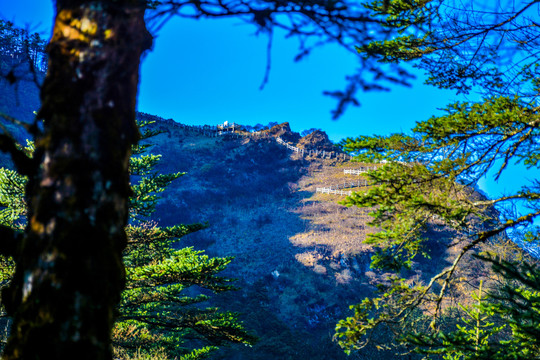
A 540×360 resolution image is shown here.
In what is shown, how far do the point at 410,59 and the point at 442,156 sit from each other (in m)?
1.99

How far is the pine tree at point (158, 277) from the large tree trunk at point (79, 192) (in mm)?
2736

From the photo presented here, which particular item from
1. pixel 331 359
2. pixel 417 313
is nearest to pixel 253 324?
pixel 331 359

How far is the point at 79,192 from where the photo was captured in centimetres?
192

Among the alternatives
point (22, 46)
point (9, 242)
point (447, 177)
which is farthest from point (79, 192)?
point (22, 46)

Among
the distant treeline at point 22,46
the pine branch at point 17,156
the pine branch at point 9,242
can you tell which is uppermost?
the distant treeline at point 22,46

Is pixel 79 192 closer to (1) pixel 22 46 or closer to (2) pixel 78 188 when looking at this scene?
(2) pixel 78 188

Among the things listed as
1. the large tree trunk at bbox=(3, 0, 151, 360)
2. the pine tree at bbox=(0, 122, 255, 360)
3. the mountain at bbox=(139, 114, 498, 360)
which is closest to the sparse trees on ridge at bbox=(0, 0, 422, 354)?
the large tree trunk at bbox=(3, 0, 151, 360)

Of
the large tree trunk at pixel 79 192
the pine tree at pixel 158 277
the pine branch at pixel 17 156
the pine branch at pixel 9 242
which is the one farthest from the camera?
the pine tree at pixel 158 277

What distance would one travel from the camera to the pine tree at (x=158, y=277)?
250 inches

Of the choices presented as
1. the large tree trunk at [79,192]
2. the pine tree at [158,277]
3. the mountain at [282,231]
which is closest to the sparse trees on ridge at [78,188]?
the large tree trunk at [79,192]

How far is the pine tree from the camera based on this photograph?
634cm

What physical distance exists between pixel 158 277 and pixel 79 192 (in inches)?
196

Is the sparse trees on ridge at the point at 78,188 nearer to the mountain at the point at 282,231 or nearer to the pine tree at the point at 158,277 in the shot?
the pine tree at the point at 158,277

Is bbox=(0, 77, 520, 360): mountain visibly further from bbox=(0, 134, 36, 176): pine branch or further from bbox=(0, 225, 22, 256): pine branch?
bbox=(0, 134, 36, 176): pine branch
